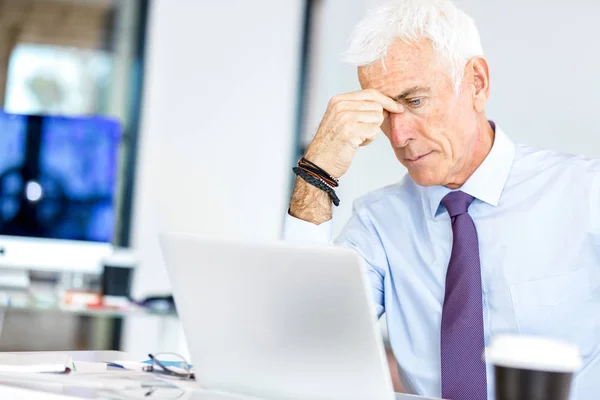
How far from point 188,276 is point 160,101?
328 cm

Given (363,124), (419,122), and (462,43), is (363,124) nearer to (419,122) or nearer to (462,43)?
(419,122)

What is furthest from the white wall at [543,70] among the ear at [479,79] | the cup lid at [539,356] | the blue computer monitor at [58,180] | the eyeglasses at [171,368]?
the cup lid at [539,356]

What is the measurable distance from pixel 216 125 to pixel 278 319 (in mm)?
3270

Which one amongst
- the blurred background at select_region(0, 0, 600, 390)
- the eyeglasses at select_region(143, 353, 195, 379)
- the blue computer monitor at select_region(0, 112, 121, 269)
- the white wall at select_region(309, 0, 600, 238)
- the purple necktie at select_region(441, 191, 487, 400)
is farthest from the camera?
the blurred background at select_region(0, 0, 600, 390)

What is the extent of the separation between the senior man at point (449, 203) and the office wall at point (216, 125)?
243 centimetres

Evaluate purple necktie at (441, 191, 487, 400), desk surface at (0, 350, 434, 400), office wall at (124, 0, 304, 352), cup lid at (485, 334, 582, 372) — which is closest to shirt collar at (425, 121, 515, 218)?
purple necktie at (441, 191, 487, 400)

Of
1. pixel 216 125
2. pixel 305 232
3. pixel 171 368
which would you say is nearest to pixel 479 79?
pixel 305 232

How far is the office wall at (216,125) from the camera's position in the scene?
14.0 ft

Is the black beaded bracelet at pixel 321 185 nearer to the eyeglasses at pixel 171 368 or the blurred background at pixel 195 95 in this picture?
the eyeglasses at pixel 171 368

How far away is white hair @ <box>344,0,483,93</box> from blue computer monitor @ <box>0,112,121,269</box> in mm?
1745

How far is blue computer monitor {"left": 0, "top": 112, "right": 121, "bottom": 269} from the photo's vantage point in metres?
3.26

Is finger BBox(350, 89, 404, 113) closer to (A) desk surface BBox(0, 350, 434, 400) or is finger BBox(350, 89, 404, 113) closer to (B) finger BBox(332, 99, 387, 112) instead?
(B) finger BBox(332, 99, 387, 112)

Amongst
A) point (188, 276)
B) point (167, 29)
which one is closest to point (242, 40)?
point (167, 29)

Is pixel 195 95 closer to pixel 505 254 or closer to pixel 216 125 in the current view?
pixel 216 125
